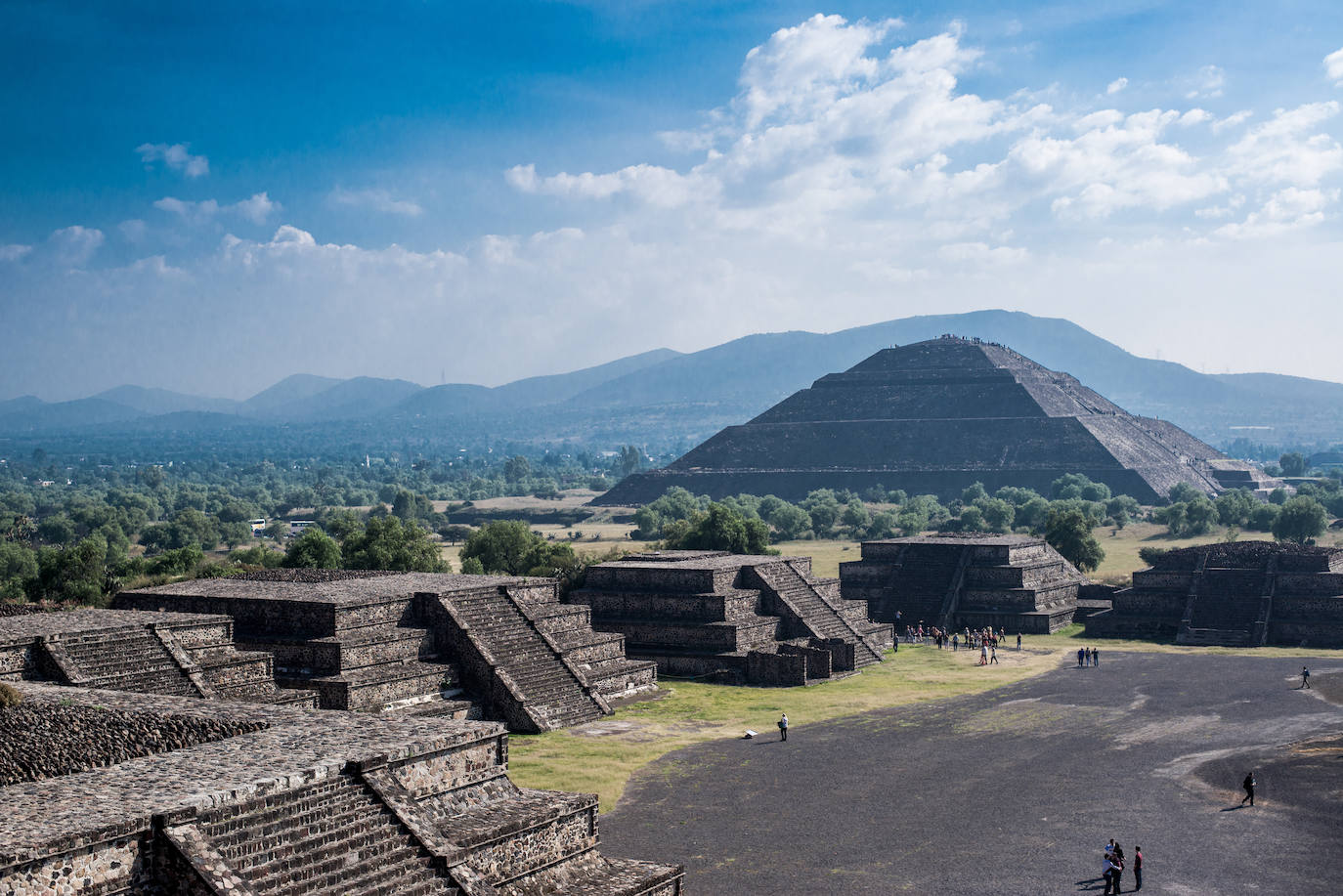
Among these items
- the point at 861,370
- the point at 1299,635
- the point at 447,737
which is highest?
the point at 861,370

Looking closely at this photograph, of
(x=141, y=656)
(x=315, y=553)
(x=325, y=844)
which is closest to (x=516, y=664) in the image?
(x=141, y=656)

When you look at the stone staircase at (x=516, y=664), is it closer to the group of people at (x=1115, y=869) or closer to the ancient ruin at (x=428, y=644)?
the ancient ruin at (x=428, y=644)

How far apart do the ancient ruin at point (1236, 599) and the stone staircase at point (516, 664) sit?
2680 cm

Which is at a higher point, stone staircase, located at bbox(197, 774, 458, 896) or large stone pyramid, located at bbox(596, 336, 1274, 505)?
large stone pyramid, located at bbox(596, 336, 1274, 505)

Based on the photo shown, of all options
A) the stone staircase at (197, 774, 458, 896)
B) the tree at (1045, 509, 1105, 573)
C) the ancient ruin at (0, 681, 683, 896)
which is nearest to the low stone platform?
the ancient ruin at (0, 681, 683, 896)

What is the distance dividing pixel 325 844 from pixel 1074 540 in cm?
5560

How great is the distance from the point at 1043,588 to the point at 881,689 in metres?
18.1

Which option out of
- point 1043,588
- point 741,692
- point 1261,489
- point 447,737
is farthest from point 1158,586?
point 1261,489

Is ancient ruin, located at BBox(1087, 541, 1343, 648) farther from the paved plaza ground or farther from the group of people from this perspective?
the group of people

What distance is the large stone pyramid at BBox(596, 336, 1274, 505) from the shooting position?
135625 mm

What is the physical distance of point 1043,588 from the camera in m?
54.7

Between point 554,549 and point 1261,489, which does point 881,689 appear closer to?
point 554,549

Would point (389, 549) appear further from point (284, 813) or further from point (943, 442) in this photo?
point (943, 442)

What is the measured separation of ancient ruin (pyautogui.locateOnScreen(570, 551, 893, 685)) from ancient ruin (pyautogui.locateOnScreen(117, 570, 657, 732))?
409cm
